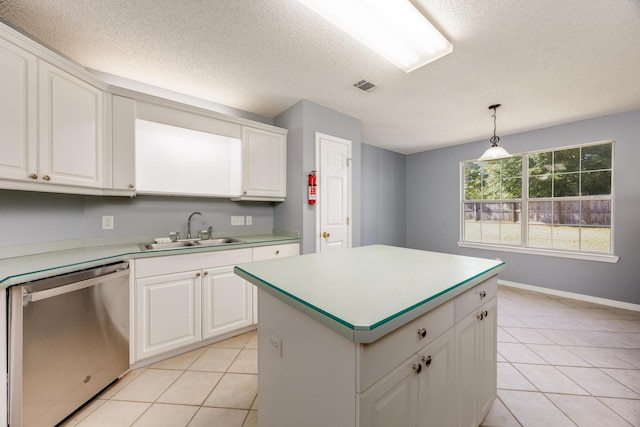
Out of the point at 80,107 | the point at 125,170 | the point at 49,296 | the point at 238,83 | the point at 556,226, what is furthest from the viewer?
the point at 556,226

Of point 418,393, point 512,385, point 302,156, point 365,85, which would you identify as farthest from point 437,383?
point 365,85

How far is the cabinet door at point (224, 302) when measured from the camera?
7.21ft

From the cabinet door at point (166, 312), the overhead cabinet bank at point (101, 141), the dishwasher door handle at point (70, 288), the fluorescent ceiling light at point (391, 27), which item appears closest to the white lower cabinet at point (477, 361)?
the fluorescent ceiling light at point (391, 27)

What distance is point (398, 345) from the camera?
815 millimetres

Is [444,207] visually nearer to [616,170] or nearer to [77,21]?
[616,170]

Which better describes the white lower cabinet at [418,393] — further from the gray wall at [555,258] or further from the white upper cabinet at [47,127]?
the gray wall at [555,258]

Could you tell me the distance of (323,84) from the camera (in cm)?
243

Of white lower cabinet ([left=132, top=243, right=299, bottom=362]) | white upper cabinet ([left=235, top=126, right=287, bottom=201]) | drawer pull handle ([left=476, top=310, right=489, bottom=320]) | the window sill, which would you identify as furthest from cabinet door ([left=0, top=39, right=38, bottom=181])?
the window sill

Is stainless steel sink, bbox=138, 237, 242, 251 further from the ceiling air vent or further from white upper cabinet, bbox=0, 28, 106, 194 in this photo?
the ceiling air vent

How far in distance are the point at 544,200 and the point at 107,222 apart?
563 cm

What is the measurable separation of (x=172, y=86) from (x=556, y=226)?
5427mm

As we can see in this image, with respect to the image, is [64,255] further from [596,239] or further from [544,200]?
[596,239]

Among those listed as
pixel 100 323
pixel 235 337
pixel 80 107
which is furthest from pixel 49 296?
pixel 235 337

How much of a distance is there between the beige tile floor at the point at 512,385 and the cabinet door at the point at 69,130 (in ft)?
5.05
